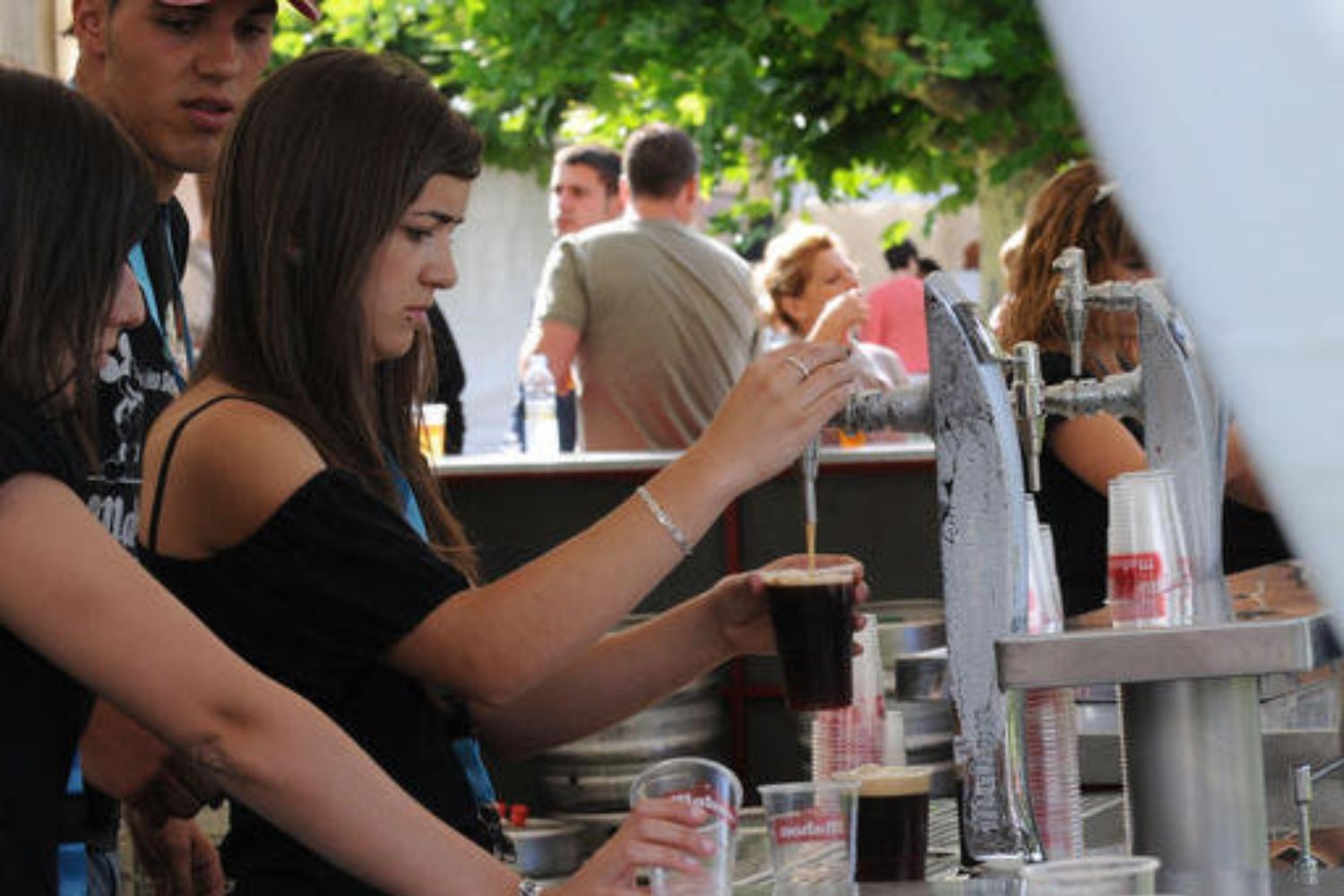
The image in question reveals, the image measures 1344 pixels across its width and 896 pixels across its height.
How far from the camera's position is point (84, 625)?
197 centimetres

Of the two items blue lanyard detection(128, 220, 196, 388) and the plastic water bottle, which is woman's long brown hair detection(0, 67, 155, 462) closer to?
blue lanyard detection(128, 220, 196, 388)

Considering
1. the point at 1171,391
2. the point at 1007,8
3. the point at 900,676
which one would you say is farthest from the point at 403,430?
the point at 1007,8

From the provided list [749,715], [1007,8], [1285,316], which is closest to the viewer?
[1285,316]

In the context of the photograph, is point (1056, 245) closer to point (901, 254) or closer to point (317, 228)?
point (317, 228)

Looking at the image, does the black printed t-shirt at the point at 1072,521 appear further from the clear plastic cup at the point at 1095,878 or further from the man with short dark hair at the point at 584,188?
the man with short dark hair at the point at 584,188

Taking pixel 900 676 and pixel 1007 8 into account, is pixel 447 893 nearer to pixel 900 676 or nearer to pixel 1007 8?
pixel 900 676

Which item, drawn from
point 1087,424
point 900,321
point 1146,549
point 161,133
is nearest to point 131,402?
point 161,133

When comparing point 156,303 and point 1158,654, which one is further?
point 156,303

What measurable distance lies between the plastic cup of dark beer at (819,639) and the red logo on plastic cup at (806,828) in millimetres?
265

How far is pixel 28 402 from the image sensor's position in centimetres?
207

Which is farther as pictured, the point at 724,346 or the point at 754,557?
the point at 724,346

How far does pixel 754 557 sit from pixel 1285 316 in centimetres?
499

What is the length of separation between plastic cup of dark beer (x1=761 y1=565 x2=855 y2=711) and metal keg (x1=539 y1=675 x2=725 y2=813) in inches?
78.2

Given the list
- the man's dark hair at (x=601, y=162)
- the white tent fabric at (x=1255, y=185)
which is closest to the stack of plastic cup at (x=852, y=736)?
the white tent fabric at (x=1255, y=185)
